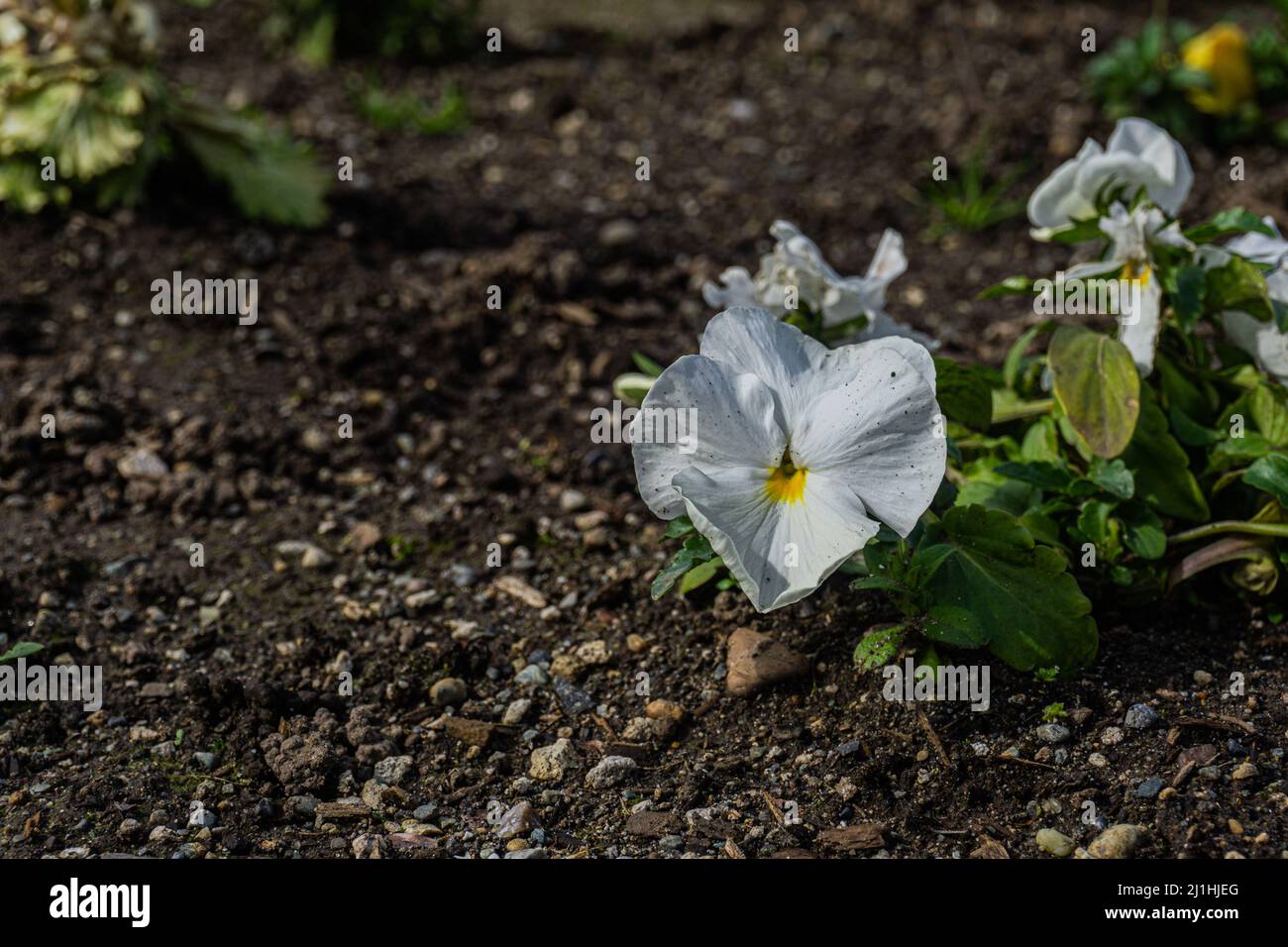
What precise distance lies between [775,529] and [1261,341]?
1.14m

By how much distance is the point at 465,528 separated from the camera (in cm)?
310

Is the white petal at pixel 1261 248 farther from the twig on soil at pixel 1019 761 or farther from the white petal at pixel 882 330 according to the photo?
the twig on soil at pixel 1019 761

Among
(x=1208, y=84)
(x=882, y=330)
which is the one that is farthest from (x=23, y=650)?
(x=1208, y=84)

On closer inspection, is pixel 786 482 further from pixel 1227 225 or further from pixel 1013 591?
pixel 1227 225

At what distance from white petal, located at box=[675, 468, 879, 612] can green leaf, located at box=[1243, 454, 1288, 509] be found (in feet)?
2.57

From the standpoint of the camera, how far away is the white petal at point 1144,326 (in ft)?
7.98

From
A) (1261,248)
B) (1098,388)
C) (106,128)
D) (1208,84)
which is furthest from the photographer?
(1208,84)

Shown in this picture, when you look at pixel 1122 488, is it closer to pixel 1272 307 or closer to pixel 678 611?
pixel 1272 307

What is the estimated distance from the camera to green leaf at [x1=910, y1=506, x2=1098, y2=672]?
91.0 inches

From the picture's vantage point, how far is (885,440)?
81.9 inches

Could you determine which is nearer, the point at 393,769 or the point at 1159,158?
the point at 393,769

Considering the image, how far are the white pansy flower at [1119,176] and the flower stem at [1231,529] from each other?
0.61 m
